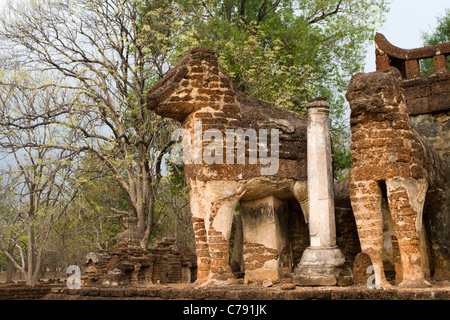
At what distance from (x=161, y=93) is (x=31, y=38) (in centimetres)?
1027

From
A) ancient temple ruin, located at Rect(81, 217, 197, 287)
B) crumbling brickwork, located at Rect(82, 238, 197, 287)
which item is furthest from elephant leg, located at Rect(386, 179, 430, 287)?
crumbling brickwork, located at Rect(82, 238, 197, 287)

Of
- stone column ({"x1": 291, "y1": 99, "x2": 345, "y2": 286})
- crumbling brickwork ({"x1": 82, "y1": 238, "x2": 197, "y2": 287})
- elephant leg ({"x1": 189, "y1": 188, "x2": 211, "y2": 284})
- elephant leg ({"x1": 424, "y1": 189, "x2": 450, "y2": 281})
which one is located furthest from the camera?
crumbling brickwork ({"x1": 82, "y1": 238, "x2": 197, "y2": 287})

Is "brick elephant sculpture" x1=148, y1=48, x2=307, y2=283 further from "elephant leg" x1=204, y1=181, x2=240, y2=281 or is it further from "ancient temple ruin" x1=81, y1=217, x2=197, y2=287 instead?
"ancient temple ruin" x1=81, y1=217, x2=197, y2=287

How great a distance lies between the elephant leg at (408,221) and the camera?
8.17 meters

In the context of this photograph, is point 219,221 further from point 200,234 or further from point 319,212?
point 319,212

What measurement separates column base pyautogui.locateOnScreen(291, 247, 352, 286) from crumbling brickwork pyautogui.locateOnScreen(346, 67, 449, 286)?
552 millimetres

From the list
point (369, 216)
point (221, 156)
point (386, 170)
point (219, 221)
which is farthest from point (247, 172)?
point (386, 170)

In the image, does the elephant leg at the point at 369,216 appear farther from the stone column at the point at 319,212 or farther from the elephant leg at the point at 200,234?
the elephant leg at the point at 200,234

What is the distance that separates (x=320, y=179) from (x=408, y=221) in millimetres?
1669

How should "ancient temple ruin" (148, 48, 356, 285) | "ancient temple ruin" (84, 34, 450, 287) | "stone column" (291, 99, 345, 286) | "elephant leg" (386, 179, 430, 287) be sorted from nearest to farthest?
"elephant leg" (386, 179, 430, 287) < "ancient temple ruin" (84, 34, 450, 287) < "stone column" (291, 99, 345, 286) < "ancient temple ruin" (148, 48, 356, 285)

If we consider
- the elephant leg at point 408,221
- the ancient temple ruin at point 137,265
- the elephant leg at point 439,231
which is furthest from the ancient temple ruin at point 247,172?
the ancient temple ruin at point 137,265

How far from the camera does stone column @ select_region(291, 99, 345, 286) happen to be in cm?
865

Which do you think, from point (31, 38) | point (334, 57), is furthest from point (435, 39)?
point (31, 38)

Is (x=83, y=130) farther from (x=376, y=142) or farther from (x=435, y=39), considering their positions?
(x=435, y=39)
